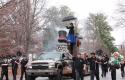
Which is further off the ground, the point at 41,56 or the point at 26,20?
the point at 26,20

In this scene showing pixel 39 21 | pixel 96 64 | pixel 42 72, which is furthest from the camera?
pixel 39 21

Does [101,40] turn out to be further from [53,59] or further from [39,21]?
[53,59]

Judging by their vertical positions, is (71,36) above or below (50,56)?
above

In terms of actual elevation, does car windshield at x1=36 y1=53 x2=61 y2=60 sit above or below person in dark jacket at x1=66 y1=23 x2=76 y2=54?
below

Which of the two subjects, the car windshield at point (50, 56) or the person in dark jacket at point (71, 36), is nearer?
the person in dark jacket at point (71, 36)

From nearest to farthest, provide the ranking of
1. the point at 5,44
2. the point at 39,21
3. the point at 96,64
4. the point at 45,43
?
1. the point at 96,64
2. the point at 5,44
3. the point at 39,21
4. the point at 45,43

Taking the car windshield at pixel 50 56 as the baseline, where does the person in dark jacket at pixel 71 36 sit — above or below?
above

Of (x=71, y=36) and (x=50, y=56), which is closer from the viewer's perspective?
(x=71, y=36)

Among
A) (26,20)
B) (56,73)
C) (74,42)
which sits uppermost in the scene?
(26,20)

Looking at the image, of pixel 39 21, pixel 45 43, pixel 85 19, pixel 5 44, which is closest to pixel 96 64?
pixel 5 44

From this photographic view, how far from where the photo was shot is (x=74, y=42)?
1702 centimetres

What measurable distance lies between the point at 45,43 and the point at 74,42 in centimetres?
3797

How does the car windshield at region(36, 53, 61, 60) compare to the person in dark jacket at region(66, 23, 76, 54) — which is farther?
the car windshield at region(36, 53, 61, 60)

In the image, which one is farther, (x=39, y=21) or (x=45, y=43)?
(x=45, y=43)
